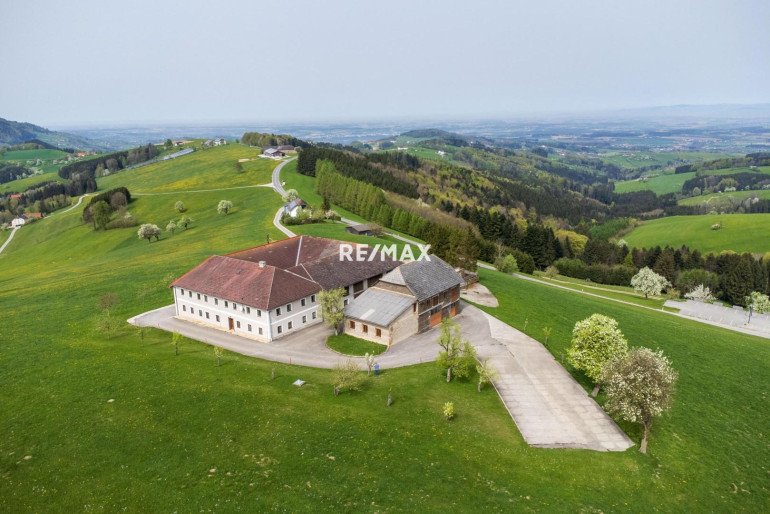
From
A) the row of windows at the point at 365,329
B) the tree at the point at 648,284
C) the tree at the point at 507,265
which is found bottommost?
the tree at the point at 648,284

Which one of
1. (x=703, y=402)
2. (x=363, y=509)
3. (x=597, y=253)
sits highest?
(x=363, y=509)

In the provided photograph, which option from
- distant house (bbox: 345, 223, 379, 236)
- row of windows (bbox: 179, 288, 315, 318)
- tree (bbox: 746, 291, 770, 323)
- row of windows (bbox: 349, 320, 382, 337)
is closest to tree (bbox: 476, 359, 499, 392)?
row of windows (bbox: 349, 320, 382, 337)

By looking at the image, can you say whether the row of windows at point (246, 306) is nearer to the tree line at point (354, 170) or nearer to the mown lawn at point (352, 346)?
the mown lawn at point (352, 346)

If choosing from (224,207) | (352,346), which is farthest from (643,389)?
(224,207)

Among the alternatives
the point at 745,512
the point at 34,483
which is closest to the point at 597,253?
the point at 745,512

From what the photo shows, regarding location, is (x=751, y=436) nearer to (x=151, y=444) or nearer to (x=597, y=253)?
(x=151, y=444)

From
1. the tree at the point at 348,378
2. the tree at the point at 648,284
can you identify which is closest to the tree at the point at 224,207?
the tree at the point at 348,378

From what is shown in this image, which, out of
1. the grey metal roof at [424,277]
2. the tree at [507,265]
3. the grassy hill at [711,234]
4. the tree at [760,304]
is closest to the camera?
the grey metal roof at [424,277]

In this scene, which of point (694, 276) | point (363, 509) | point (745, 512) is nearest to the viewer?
point (363, 509)
